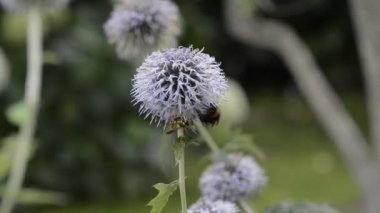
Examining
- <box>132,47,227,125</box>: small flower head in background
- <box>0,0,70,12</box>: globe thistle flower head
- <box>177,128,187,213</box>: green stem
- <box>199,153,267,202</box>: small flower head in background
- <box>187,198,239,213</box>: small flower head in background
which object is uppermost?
<box>0,0,70,12</box>: globe thistle flower head

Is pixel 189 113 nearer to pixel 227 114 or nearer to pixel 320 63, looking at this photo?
pixel 227 114

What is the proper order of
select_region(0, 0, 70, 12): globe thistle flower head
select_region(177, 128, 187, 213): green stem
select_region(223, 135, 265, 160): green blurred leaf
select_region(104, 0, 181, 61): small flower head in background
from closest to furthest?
1. select_region(177, 128, 187, 213): green stem
2. select_region(223, 135, 265, 160): green blurred leaf
3. select_region(104, 0, 181, 61): small flower head in background
4. select_region(0, 0, 70, 12): globe thistle flower head

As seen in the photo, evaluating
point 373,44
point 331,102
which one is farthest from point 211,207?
point 331,102

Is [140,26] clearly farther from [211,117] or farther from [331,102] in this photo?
[331,102]

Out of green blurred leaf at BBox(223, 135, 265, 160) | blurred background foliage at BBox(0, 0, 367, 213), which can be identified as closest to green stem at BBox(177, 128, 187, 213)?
green blurred leaf at BBox(223, 135, 265, 160)

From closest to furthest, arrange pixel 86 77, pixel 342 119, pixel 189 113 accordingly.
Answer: pixel 189 113 → pixel 342 119 → pixel 86 77

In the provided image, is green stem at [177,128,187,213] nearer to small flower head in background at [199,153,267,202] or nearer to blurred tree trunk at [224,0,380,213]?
small flower head in background at [199,153,267,202]

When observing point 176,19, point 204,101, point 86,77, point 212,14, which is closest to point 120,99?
point 86,77
